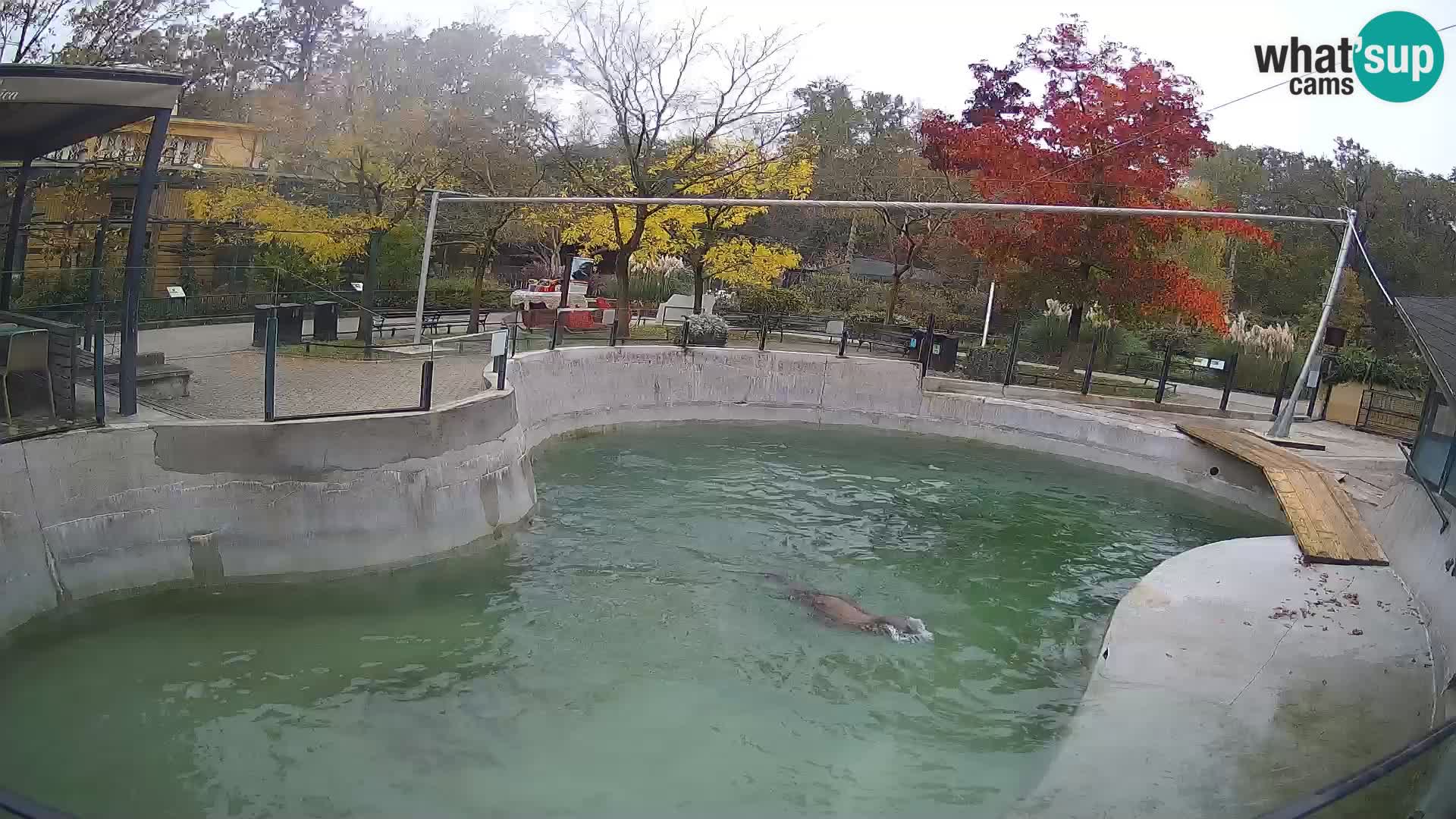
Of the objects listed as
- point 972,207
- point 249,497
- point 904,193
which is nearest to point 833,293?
point 904,193

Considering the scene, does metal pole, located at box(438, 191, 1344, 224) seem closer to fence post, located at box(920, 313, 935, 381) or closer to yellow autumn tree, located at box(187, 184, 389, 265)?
yellow autumn tree, located at box(187, 184, 389, 265)

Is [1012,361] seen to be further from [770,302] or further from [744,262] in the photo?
[770,302]

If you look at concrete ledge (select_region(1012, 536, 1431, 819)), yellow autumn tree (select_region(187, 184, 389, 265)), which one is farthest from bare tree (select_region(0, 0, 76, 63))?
concrete ledge (select_region(1012, 536, 1431, 819))

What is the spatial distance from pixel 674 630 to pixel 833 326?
1566 centimetres

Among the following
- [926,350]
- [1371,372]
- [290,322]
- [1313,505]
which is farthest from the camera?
[926,350]

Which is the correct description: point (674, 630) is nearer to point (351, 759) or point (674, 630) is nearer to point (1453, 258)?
point (351, 759)

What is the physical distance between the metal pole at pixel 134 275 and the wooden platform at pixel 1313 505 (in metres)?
12.0

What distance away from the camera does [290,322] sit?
648 inches

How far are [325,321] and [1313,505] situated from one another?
15.0 meters

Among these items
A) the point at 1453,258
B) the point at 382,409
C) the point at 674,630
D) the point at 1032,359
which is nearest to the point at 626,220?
the point at 1032,359

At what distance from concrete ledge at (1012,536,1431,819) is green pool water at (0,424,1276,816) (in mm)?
750

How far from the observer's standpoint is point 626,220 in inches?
1042

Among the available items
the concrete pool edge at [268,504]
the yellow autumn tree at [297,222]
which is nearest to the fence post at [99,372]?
the concrete pool edge at [268,504]

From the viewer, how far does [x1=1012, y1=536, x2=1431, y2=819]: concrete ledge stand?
693 cm
